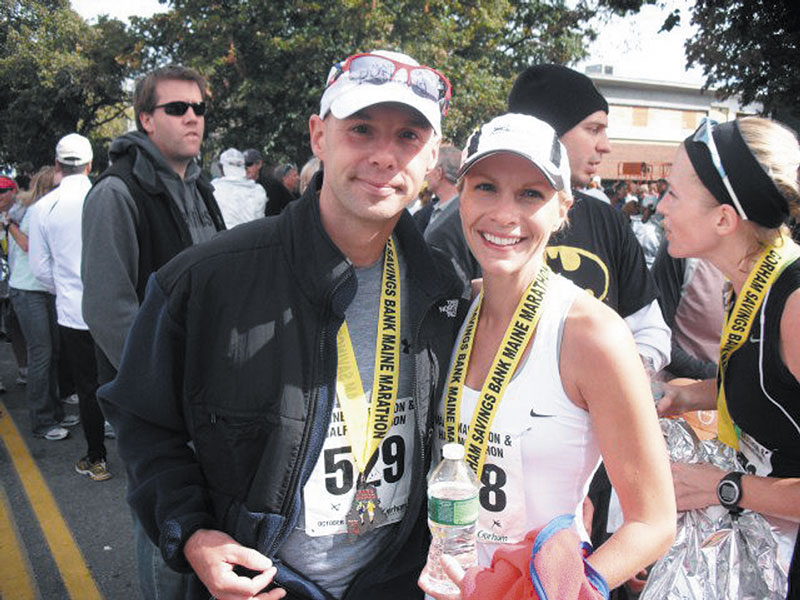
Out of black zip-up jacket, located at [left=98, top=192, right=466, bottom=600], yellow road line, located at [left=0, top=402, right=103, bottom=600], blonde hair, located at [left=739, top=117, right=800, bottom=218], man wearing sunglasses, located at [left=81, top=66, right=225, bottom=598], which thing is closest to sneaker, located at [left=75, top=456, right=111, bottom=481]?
yellow road line, located at [left=0, top=402, right=103, bottom=600]

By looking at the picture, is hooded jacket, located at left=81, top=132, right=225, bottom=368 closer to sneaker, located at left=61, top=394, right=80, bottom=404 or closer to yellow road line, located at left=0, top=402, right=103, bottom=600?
yellow road line, located at left=0, top=402, right=103, bottom=600

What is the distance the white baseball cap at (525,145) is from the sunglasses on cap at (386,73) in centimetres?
21

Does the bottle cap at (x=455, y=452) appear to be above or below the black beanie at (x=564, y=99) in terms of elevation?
below

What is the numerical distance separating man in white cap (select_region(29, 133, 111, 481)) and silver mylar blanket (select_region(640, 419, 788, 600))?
14.6ft

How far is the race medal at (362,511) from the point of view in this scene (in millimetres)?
1837

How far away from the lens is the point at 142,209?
3.38 metres

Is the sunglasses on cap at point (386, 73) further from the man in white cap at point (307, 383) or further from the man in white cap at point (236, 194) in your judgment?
the man in white cap at point (236, 194)

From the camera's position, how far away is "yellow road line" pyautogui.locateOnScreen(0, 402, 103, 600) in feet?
12.9

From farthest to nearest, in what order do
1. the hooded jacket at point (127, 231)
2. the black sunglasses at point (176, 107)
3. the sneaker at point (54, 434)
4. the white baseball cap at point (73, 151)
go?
the sneaker at point (54, 434)
the white baseball cap at point (73, 151)
the black sunglasses at point (176, 107)
the hooded jacket at point (127, 231)

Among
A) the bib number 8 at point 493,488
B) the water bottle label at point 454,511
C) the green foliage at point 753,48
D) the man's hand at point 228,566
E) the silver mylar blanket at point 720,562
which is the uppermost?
the green foliage at point 753,48

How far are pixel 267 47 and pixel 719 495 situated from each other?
18.8 metres

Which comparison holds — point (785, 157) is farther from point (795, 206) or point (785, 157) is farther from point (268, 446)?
point (268, 446)

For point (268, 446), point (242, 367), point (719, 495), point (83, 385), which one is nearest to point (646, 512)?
point (719, 495)

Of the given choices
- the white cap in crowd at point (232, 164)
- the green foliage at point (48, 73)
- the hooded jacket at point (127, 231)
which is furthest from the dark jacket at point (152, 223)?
the green foliage at point (48, 73)
